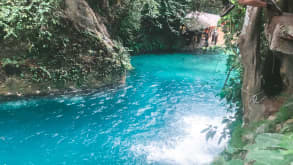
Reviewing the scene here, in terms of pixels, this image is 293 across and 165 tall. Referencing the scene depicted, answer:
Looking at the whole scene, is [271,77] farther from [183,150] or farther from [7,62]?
[7,62]

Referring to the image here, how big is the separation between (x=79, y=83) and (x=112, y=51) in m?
2.06

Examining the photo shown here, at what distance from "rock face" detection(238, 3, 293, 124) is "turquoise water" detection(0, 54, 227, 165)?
965 mm

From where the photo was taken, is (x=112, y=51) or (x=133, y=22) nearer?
(x=112, y=51)

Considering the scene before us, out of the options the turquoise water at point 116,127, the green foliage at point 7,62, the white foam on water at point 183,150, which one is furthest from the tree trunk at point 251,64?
the green foliage at point 7,62

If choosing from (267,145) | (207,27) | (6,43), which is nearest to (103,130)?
(6,43)

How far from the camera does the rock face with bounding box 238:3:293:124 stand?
3.06 meters

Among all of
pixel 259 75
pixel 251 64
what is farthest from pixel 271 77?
pixel 251 64

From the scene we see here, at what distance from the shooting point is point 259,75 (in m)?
3.23

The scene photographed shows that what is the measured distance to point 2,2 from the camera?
736cm

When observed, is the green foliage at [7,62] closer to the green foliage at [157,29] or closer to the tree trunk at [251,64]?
the green foliage at [157,29]

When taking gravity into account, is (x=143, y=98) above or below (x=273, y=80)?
below

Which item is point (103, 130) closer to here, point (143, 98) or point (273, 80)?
point (143, 98)

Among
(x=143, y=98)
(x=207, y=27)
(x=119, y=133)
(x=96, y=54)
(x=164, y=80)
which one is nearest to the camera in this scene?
(x=119, y=133)

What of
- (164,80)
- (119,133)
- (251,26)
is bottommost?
(119,133)
